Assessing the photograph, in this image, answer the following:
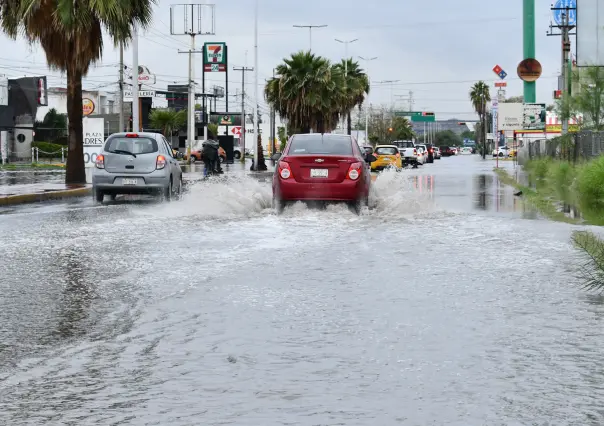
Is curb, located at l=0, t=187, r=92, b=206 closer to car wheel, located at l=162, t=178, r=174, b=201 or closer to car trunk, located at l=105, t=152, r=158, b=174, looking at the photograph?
car trunk, located at l=105, t=152, r=158, b=174

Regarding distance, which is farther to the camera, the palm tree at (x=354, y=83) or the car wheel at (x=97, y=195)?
the palm tree at (x=354, y=83)

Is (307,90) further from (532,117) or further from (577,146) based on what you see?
(577,146)

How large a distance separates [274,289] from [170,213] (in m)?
9.72

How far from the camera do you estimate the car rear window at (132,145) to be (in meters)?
24.7

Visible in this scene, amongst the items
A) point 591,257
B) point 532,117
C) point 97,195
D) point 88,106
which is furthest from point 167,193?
point 88,106

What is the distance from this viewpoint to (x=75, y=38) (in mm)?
34031

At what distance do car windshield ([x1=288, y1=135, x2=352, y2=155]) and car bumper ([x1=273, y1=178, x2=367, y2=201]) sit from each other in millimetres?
772

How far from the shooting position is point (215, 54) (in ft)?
304

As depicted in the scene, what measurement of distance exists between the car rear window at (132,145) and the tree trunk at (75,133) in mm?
11206

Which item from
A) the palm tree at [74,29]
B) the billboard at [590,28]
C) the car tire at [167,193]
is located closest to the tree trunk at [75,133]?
the palm tree at [74,29]

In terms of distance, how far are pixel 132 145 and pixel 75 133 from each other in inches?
468

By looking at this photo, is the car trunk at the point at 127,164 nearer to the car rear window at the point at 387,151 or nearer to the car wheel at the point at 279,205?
the car wheel at the point at 279,205

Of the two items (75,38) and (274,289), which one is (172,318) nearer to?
(274,289)

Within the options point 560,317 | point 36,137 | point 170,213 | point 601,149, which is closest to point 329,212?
point 170,213
